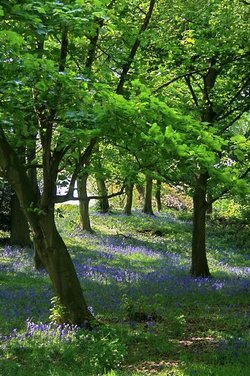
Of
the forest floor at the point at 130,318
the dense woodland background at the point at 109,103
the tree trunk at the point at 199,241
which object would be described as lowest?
the forest floor at the point at 130,318

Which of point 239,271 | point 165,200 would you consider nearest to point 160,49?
point 239,271

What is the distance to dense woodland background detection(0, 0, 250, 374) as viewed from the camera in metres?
5.23

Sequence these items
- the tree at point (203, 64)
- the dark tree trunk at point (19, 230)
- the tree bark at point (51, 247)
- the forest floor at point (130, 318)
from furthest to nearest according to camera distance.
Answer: the dark tree trunk at point (19, 230) < the tree at point (203, 64) < the tree bark at point (51, 247) < the forest floor at point (130, 318)

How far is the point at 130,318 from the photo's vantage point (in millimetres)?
8211

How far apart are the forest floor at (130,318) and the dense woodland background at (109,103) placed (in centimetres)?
58

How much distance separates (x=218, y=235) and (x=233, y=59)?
589 inches

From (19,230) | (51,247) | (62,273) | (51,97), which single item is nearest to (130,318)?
(62,273)

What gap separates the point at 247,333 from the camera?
7332mm

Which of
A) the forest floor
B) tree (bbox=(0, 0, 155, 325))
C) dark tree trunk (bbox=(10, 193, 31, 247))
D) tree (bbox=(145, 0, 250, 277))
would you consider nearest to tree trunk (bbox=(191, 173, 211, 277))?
tree (bbox=(145, 0, 250, 277))

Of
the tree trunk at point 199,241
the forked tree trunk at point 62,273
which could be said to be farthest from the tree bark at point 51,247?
the tree trunk at point 199,241

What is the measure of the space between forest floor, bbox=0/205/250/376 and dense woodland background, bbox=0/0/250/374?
0.58 metres

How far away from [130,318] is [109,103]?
4.38 meters

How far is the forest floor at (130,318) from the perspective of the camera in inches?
232

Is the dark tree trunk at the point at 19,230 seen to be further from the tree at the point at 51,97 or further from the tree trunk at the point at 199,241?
the tree at the point at 51,97
